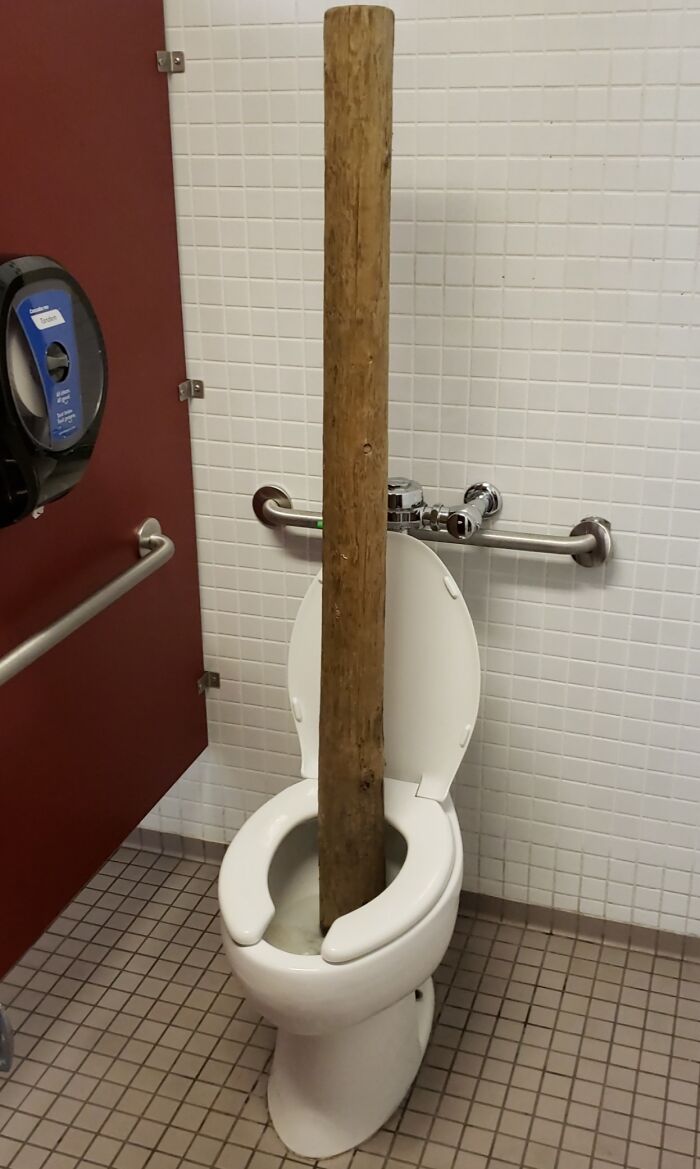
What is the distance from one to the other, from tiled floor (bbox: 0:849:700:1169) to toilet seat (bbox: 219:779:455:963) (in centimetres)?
39

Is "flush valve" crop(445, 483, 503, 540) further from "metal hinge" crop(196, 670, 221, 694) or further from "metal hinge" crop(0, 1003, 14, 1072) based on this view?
"metal hinge" crop(0, 1003, 14, 1072)

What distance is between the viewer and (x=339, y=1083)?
4.74 ft

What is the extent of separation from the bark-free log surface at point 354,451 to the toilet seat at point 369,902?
6 cm

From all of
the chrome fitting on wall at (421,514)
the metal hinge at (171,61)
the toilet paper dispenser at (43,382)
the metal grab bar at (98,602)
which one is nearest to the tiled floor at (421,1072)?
the metal grab bar at (98,602)

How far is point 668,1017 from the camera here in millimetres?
1666

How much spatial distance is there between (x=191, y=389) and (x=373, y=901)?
33.6 inches

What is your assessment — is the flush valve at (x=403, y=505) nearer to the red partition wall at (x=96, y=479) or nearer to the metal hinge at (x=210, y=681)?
the red partition wall at (x=96, y=479)

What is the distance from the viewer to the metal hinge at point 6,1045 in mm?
1507

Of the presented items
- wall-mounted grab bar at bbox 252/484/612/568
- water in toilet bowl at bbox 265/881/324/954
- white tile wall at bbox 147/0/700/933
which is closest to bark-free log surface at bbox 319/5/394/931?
water in toilet bowl at bbox 265/881/324/954

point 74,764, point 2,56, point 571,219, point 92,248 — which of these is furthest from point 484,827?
point 2,56

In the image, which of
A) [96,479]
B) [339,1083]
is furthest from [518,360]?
[339,1083]

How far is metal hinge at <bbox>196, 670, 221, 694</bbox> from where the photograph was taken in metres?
1.90

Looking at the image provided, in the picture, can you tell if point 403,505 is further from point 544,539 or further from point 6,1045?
point 6,1045

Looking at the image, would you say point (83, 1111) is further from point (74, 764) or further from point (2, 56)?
point (2, 56)
